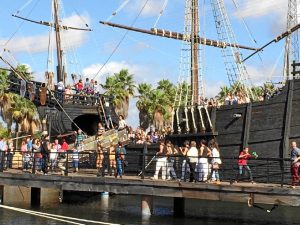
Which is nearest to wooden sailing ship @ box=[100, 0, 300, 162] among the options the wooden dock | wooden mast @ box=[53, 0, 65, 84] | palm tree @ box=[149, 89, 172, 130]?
the wooden dock

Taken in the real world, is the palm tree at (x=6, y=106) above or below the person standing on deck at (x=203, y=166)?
above

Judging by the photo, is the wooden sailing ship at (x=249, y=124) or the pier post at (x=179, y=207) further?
the pier post at (x=179, y=207)

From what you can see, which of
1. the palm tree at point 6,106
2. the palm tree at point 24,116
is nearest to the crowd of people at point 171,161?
the palm tree at point 24,116

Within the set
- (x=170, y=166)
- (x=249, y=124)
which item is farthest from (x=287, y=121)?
(x=170, y=166)

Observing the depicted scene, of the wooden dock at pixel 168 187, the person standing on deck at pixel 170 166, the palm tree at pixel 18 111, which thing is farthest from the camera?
the palm tree at pixel 18 111

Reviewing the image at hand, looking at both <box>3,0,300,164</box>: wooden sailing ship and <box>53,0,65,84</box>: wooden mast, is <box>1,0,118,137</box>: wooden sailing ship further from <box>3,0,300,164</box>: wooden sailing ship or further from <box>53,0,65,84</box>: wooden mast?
<box>3,0,300,164</box>: wooden sailing ship

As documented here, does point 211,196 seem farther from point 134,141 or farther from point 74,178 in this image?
point 134,141

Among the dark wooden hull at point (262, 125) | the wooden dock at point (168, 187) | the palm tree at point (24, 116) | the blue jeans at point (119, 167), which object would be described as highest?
the palm tree at point (24, 116)

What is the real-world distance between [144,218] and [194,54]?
11543mm

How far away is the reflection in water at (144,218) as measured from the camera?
54.8 feet

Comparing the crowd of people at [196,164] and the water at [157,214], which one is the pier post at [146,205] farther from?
the crowd of people at [196,164]

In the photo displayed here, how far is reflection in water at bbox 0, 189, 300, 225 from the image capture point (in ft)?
54.8

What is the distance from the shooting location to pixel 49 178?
17.9 m

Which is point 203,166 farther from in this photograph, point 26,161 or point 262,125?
point 26,161
